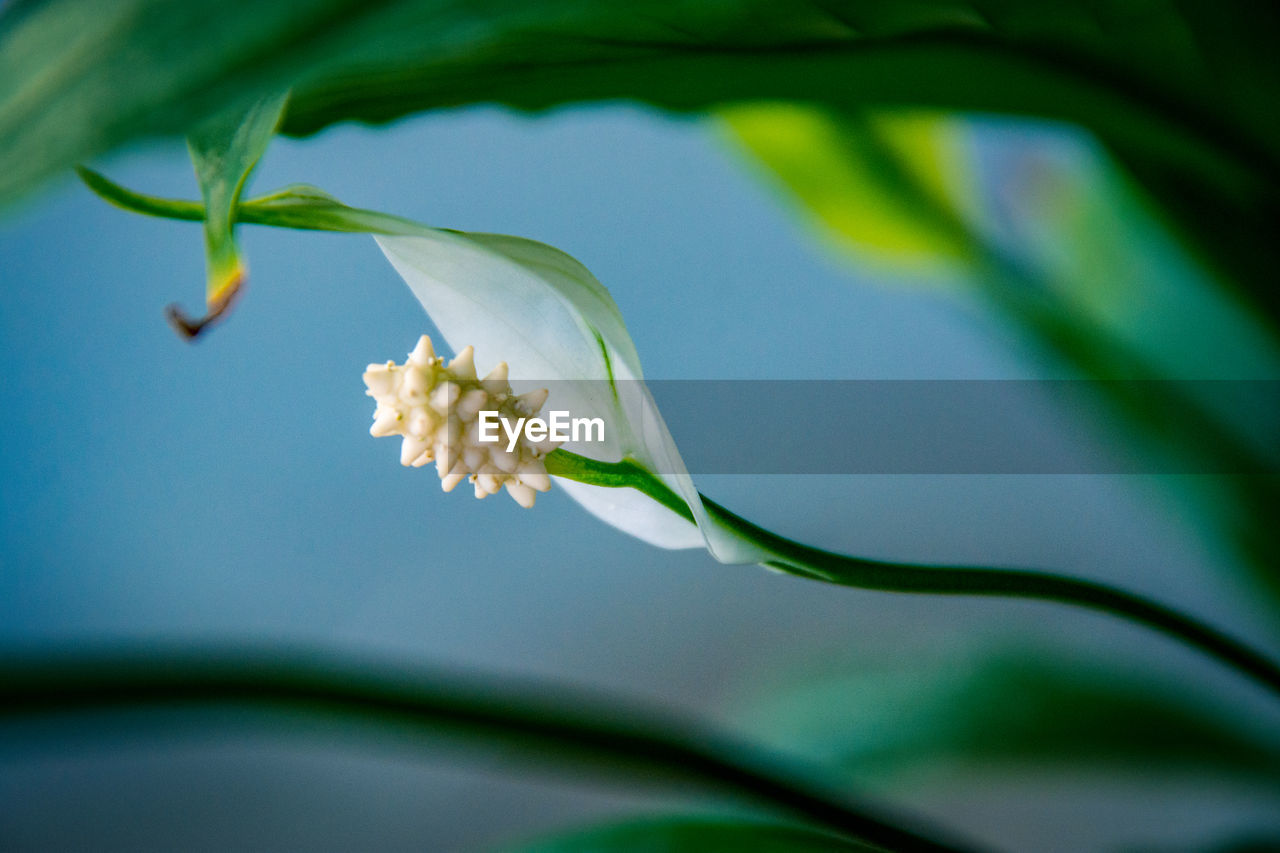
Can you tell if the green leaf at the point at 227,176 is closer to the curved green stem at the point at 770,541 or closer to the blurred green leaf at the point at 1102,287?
the curved green stem at the point at 770,541

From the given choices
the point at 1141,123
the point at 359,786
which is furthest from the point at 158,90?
the point at 359,786

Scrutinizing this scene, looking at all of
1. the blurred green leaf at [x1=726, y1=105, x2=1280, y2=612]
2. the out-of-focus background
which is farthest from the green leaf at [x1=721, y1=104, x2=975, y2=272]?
the out-of-focus background

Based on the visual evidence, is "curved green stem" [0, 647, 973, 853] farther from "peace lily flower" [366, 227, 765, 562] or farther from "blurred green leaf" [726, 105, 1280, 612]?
"blurred green leaf" [726, 105, 1280, 612]

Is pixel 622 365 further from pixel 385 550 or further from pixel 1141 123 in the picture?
pixel 385 550

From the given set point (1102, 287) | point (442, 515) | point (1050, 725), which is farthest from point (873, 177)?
point (442, 515)

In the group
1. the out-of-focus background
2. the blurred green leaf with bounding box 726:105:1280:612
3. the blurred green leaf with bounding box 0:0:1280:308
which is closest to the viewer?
the blurred green leaf with bounding box 0:0:1280:308
